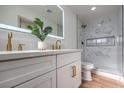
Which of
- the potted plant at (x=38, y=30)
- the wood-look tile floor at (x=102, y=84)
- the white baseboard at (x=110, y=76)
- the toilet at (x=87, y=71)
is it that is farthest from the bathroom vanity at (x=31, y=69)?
the white baseboard at (x=110, y=76)

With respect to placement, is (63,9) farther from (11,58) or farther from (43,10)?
(11,58)

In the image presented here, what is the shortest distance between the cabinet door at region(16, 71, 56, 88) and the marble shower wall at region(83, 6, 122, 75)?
2.19 metres

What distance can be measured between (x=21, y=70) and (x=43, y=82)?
260 mm

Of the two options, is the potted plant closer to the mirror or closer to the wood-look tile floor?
the mirror

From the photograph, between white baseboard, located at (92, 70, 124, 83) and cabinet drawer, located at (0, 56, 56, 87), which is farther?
white baseboard, located at (92, 70, 124, 83)

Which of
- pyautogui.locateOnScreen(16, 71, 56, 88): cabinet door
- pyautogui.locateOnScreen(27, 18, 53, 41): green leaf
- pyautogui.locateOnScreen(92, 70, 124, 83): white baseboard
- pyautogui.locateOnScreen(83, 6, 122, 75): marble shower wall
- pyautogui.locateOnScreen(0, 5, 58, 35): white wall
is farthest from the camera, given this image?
pyautogui.locateOnScreen(83, 6, 122, 75): marble shower wall

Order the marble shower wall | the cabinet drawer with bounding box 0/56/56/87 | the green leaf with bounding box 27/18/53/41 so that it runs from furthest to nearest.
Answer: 1. the marble shower wall
2. the green leaf with bounding box 27/18/53/41
3. the cabinet drawer with bounding box 0/56/56/87

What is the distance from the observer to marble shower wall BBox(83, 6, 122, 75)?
2.52 meters

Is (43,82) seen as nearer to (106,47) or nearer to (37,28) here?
(37,28)

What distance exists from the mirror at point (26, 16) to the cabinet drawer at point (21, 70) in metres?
0.63

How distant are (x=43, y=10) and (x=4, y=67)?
4.48 ft

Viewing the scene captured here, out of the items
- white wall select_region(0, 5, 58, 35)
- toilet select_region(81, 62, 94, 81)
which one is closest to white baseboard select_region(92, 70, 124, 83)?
toilet select_region(81, 62, 94, 81)

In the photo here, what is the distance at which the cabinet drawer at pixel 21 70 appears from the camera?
1.65 ft
